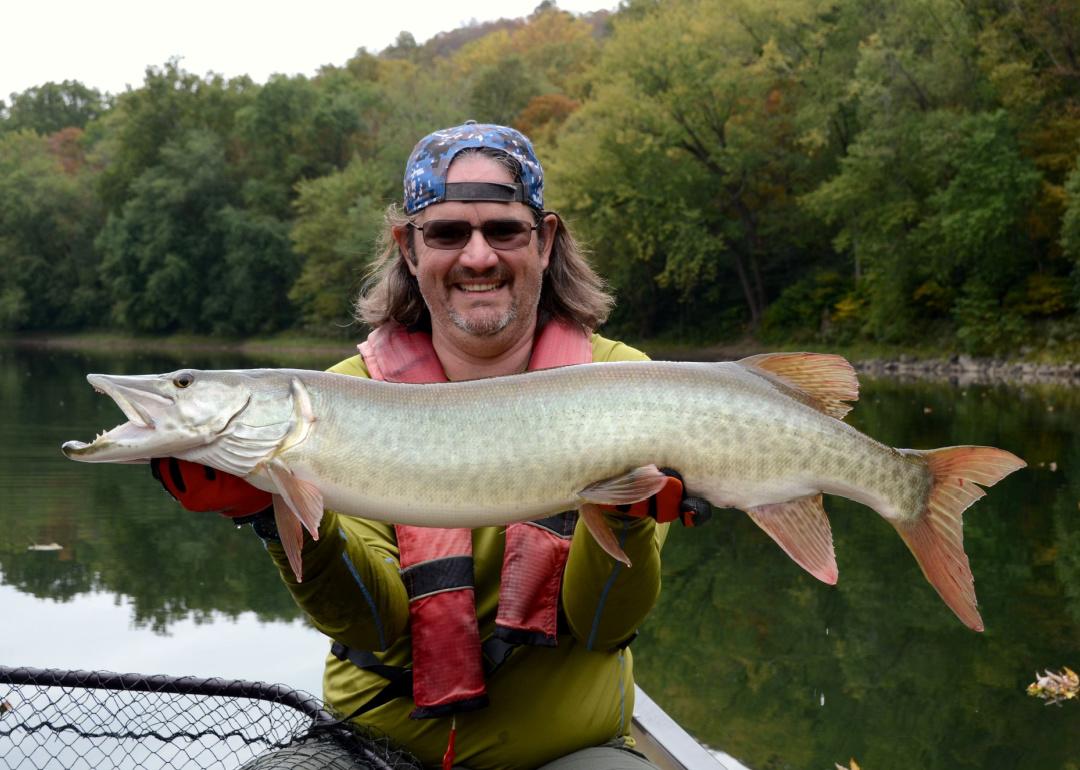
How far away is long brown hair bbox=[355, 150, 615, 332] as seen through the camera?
3.80 metres

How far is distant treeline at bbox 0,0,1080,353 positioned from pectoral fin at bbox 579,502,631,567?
32.5ft

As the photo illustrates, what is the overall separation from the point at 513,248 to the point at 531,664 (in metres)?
1.26

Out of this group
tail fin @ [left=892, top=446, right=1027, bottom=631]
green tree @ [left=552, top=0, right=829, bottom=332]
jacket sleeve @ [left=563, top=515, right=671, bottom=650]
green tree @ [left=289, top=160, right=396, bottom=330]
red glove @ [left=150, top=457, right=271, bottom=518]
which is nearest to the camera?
red glove @ [left=150, top=457, right=271, bottom=518]

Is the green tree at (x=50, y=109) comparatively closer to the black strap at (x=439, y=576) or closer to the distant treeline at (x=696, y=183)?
the distant treeline at (x=696, y=183)

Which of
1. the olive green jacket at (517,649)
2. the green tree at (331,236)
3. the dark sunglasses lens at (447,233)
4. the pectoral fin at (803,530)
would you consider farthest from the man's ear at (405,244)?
the green tree at (331,236)

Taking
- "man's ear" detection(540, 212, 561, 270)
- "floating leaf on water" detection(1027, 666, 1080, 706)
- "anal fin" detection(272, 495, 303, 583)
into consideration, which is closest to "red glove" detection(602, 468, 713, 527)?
"anal fin" detection(272, 495, 303, 583)

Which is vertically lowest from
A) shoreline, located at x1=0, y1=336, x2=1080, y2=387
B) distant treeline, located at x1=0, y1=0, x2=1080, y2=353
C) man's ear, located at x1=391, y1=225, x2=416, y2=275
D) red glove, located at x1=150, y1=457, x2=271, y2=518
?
shoreline, located at x1=0, y1=336, x2=1080, y2=387

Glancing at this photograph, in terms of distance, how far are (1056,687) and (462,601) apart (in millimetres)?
4250

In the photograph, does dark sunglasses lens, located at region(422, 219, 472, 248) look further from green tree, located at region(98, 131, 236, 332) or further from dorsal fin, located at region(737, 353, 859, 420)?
green tree, located at region(98, 131, 236, 332)

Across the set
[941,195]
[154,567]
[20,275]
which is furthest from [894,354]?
[20,275]

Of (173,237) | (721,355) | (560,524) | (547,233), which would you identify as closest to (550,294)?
(547,233)

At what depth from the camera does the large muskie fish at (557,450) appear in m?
2.63

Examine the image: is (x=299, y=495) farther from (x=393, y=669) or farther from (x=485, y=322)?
(x=485, y=322)

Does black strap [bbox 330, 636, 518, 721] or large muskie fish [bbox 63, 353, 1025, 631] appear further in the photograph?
black strap [bbox 330, 636, 518, 721]
